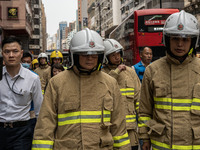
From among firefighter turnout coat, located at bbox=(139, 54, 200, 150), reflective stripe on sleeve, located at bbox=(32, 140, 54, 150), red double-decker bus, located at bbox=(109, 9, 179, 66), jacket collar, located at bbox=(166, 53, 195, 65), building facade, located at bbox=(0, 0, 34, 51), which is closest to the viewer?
reflective stripe on sleeve, located at bbox=(32, 140, 54, 150)

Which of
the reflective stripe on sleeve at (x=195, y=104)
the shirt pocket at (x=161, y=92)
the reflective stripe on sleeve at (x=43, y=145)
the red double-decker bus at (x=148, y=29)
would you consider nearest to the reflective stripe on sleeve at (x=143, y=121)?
the shirt pocket at (x=161, y=92)

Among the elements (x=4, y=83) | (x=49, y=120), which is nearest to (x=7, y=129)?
(x=4, y=83)

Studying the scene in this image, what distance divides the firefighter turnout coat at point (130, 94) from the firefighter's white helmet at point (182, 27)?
1.76 meters

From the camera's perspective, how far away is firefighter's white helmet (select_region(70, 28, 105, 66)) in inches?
121

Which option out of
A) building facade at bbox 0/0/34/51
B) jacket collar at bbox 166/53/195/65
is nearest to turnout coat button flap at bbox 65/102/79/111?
jacket collar at bbox 166/53/195/65

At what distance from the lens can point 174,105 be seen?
3191mm

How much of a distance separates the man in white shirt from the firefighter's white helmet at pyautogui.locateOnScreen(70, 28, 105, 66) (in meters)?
1.19

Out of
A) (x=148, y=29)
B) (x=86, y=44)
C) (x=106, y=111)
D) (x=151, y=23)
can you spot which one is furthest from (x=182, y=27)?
(x=151, y=23)

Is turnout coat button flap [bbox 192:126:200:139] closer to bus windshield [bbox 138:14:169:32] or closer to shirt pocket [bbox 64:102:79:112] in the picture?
shirt pocket [bbox 64:102:79:112]

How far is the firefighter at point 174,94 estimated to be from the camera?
3.12m

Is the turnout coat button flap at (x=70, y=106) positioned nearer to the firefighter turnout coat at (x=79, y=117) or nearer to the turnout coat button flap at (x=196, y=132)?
the firefighter turnout coat at (x=79, y=117)

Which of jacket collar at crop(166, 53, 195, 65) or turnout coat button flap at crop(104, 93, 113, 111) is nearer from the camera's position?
turnout coat button flap at crop(104, 93, 113, 111)

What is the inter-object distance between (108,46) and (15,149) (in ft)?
7.72

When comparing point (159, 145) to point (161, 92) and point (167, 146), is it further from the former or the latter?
point (161, 92)
